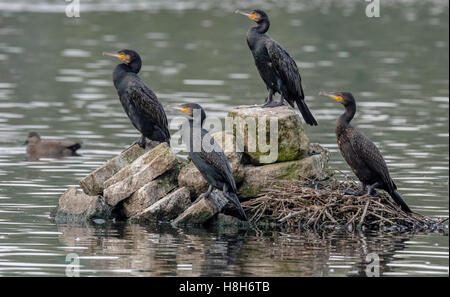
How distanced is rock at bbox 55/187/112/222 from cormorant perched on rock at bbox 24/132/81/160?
5131 millimetres

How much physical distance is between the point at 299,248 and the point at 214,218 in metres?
1.68

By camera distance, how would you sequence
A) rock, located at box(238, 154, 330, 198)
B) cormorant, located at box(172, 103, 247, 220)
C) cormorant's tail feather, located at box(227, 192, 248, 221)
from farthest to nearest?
rock, located at box(238, 154, 330, 198), cormorant's tail feather, located at box(227, 192, 248, 221), cormorant, located at box(172, 103, 247, 220)

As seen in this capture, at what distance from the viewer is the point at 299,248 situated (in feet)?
42.2

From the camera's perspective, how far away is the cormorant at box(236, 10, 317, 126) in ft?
49.6

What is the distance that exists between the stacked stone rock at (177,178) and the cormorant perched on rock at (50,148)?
15.9 ft

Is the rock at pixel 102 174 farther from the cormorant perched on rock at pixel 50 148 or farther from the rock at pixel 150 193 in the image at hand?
the cormorant perched on rock at pixel 50 148

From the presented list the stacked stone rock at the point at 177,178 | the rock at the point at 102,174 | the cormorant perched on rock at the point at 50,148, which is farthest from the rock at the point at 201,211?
the cormorant perched on rock at the point at 50,148

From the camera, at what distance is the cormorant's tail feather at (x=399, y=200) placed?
1416 centimetres

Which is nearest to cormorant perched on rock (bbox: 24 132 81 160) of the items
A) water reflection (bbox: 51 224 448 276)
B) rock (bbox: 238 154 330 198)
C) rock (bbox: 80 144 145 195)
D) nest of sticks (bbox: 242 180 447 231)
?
rock (bbox: 80 144 145 195)

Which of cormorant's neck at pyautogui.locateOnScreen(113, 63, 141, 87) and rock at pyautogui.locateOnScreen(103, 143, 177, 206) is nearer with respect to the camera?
rock at pyautogui.locateOnScreen(103, 143, 177, 206)

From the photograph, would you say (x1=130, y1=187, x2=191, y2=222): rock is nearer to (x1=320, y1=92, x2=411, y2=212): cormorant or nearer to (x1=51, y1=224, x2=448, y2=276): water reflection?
(x1=51, y1=224, x2=448, y2=276): water reflection

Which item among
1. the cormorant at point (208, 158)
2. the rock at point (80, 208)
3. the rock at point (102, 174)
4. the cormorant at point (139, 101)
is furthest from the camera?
the cormorant at point (139, 101)

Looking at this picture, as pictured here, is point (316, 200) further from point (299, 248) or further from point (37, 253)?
point (37, 253)
